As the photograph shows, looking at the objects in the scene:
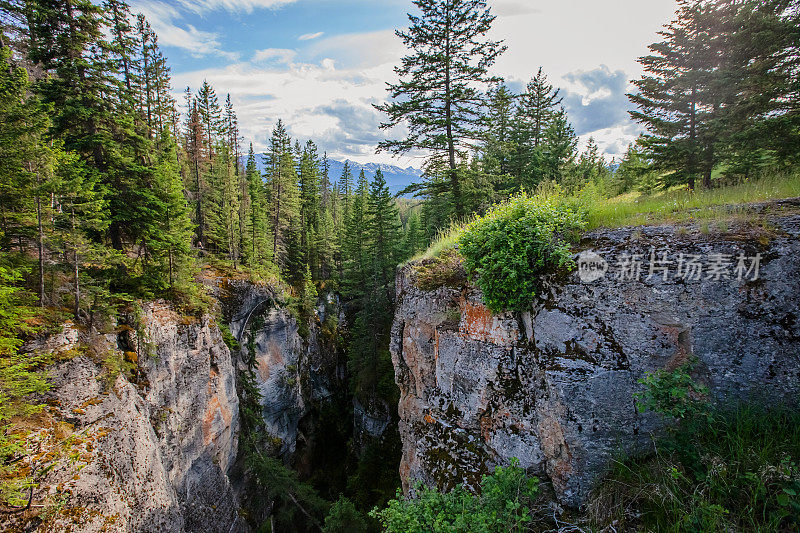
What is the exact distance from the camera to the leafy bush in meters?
5.70

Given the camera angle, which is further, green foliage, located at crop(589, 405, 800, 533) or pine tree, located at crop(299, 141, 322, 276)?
pine tree, located at crop(299, 141, 322, 276)

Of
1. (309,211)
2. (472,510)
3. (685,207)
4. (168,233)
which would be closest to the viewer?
(472,510)

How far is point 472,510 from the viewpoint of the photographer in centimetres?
523

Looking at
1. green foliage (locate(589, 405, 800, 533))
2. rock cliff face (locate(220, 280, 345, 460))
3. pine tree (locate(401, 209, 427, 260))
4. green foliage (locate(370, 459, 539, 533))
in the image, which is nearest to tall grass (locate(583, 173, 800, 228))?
green foliage (locate(589, 405, 800, 533))

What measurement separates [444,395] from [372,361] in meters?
16.3

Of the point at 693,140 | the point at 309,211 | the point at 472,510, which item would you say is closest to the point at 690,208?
the point at 693,140

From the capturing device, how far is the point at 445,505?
5.19 m

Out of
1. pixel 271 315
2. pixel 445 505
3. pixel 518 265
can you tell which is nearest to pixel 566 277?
pixel 518 265

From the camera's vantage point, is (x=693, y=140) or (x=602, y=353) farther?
(x=693, y=140)

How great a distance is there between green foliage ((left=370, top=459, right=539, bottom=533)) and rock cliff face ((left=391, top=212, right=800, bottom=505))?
0.95 m

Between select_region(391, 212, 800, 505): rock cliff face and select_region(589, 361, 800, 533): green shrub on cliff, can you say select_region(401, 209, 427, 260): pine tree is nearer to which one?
select_region(391, 212, 800, 505): rock cliff face

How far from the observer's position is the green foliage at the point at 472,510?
450 cm

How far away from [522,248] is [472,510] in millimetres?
4638

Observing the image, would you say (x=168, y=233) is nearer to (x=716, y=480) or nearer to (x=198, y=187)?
(x=198, y=187)
